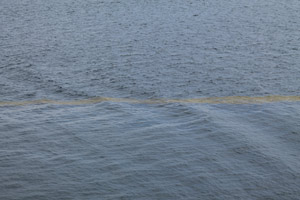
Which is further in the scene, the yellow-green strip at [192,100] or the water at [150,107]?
the yellow-green strip at [192,100]

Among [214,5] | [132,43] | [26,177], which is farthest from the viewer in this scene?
[214,5]

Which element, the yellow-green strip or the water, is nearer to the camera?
the water

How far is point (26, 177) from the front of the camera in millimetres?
18109

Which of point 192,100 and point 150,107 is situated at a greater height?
point 192,100

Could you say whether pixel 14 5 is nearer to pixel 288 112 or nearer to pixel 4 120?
pixel 4 120

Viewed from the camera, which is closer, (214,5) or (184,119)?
(184,119)

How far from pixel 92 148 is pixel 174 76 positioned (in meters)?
11.1

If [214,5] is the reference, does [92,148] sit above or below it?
below

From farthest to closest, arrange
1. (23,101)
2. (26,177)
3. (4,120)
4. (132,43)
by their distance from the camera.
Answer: (132,43), (23,101), (4,120), (26,177)

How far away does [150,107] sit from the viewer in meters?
25.4

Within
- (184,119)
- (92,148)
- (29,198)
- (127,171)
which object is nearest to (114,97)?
(184,119)

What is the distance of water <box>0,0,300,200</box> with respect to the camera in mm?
18062

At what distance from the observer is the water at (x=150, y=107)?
18.1 metres

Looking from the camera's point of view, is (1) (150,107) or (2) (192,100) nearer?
(1) (150,107)
